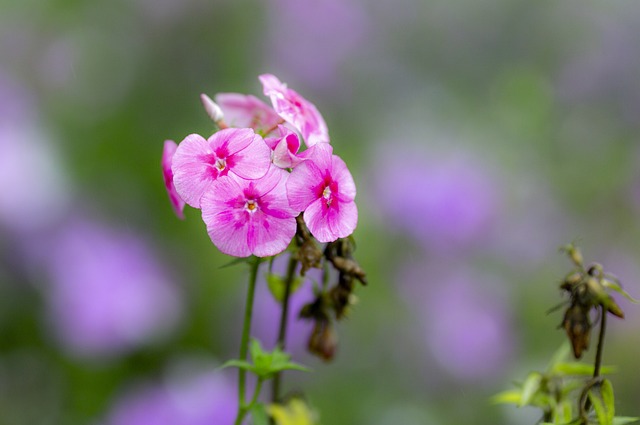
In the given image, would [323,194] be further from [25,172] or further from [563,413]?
[25,172]

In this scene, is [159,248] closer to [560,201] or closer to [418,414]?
[418,414]

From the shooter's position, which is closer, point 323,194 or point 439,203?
point 323,194

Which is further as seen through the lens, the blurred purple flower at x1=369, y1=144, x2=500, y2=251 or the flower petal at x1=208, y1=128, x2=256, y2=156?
the blurred purple flower at x1=369, y1=144, x2=500, y2=251

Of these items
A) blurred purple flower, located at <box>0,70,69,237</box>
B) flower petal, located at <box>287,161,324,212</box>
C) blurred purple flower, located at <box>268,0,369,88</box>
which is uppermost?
blurred purple flower, located at <box>268,0,369,88</box>

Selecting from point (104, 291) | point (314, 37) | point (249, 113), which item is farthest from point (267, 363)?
point (314, 37)

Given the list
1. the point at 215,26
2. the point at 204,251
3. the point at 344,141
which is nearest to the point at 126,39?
the point at 215,26

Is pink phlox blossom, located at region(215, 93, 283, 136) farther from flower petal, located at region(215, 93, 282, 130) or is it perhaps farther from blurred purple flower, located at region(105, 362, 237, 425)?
blurred purple flower, located at region(105, 362, 237, 425)

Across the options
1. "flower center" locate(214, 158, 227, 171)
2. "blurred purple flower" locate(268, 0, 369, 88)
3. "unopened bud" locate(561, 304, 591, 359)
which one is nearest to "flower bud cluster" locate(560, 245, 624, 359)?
"unopened bud" locate(561, 304, 591, 359)
